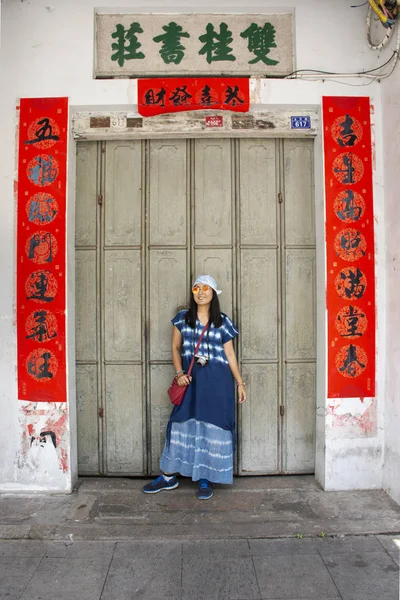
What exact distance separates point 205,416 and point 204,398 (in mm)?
144

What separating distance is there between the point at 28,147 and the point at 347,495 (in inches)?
151

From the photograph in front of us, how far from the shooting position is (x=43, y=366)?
364 centimetres

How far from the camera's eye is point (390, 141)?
357cm

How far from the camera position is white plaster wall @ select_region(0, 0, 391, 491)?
365cm

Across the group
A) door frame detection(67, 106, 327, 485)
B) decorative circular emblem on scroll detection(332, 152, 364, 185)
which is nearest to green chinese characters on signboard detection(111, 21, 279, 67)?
door frame detection(67, 106, 327, 485)

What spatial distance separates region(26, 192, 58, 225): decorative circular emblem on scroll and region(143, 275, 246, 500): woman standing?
4.32 feet

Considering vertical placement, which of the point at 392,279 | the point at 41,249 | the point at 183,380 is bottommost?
the point at 183,380

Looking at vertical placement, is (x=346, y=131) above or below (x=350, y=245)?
above

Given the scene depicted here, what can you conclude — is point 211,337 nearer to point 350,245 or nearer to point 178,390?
point 178,390

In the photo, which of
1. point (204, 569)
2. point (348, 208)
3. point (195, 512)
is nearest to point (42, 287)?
point (195, 512)

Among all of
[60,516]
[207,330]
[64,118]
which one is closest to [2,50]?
[64,118]

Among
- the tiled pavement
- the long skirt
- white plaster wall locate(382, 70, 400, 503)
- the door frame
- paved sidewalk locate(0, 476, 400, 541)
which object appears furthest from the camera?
the door frame

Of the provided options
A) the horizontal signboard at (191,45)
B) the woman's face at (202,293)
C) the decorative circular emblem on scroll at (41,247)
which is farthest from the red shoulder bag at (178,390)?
the horizontal signboard at (191,45)

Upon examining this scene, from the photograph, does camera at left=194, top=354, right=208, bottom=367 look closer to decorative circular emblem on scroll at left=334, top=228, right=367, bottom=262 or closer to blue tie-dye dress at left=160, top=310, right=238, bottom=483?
blue tie-dye dress at left=160, top=310, right=238, bottom=483
